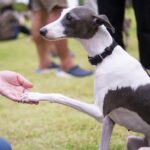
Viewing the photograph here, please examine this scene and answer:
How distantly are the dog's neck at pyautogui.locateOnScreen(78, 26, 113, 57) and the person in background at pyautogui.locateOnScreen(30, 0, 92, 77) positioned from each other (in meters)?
2.93

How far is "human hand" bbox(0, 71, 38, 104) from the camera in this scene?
259cm

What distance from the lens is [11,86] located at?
2676 mm

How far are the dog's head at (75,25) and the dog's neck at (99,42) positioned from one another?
0.02m

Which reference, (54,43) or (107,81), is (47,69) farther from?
(107,81)

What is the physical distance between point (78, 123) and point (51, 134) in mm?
293

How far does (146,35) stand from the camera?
145 inches

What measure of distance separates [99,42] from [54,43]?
11.1ft

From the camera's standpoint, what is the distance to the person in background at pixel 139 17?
3.61 metres

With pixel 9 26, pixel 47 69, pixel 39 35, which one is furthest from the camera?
pixel 9 26

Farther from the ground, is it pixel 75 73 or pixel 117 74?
pixel 117 74

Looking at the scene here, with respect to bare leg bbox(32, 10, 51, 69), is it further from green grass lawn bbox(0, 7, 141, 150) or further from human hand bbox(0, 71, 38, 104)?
human hand bbox(0, 71, 38, 104)

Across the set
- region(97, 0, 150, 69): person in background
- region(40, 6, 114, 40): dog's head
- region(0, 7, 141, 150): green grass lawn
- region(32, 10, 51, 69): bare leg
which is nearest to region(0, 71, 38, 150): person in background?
region(40, 6, 114, 40): dog's head

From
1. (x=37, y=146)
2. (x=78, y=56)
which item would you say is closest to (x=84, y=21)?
(x=37, y=146)

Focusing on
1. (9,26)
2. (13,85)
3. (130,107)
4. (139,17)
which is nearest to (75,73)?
(139,17)
